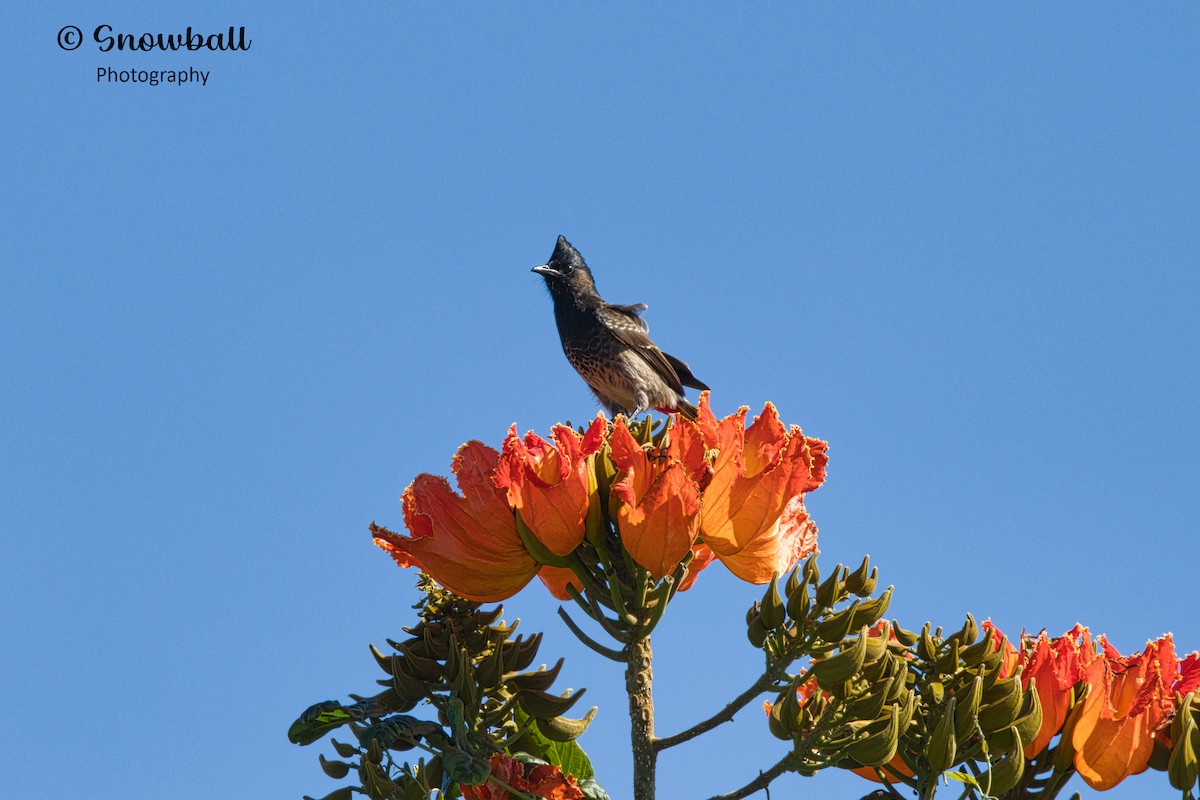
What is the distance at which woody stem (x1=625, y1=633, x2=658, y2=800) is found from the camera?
2658 mm

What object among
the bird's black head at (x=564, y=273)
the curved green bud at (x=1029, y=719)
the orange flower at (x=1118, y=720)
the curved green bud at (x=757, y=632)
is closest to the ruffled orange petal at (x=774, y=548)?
the curved green bud at (x=757, y=632)

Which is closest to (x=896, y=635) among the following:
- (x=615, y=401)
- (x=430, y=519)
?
(x=430, y=519)

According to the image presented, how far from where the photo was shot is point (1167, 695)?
294cm

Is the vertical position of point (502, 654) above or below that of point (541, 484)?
below

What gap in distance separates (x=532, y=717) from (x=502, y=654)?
0.17 metres

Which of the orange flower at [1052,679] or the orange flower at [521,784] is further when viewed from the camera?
the orange flower at [1052,679]

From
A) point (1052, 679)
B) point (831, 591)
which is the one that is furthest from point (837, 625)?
point (1052, 679)

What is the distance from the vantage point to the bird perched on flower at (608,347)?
27.0 ft

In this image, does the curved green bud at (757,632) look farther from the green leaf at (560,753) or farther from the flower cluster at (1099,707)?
the flower cluster at (1099,707)

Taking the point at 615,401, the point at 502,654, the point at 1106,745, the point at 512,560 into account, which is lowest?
the point at 1106,745

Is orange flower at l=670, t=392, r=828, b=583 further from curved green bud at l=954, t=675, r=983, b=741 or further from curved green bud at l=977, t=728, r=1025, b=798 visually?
curved green bud at l=977, t=728, r=1025, b=798

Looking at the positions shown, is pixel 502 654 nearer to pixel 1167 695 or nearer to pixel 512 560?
pixel 512 560

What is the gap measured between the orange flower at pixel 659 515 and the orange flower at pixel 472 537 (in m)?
0.28

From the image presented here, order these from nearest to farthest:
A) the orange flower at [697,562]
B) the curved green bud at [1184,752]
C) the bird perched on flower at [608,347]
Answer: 1. the curved green bud at [1184,752]
2. the orange flower at [697,562]
3. the bird perched on flower at [608,347]
